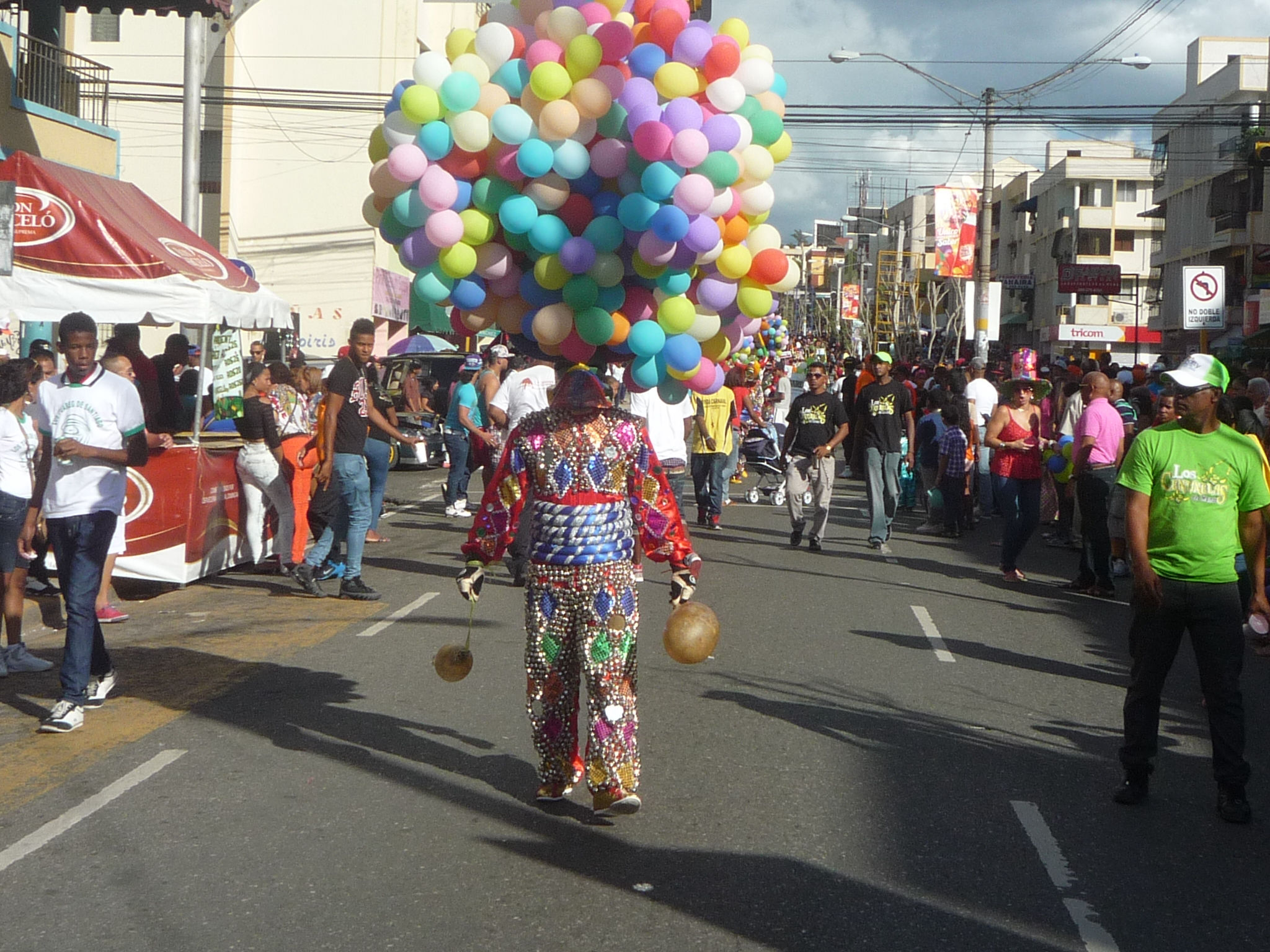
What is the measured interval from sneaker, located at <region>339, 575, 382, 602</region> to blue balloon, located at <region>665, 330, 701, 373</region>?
5498 mm

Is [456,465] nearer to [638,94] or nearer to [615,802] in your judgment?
[638,94]

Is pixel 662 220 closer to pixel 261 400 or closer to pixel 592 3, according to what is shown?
pixel 592 3

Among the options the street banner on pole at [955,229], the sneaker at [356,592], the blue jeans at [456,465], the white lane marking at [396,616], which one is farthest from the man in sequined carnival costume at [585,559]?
the street banner on pole at [955,229]

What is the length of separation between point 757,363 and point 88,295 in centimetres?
1438

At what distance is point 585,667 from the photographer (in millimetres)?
5699

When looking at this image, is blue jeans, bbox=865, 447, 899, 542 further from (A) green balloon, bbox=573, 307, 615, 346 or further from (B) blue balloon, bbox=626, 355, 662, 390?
(A) green balloon, bbox=573, 307, 615, 346

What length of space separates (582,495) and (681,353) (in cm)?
80

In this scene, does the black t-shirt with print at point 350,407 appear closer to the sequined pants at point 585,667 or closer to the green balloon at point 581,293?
the green balloon at point 581,293

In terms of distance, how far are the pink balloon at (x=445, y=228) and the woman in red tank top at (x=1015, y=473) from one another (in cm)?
826

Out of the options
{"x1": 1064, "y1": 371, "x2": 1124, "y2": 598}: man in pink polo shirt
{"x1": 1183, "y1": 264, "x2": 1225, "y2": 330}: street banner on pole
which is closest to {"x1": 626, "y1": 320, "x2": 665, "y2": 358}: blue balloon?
{"x1": 1064, "y1": 371, "x2": 1124, "y2": 598}: man in pink polo shirt

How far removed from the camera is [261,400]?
1162cm

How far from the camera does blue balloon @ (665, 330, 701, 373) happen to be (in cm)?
613

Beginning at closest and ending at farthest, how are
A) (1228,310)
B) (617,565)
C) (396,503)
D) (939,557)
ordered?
(617,565), (939,557), (396,503), (1228,310)

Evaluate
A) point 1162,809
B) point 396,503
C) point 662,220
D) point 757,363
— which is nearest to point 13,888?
point 662,220
